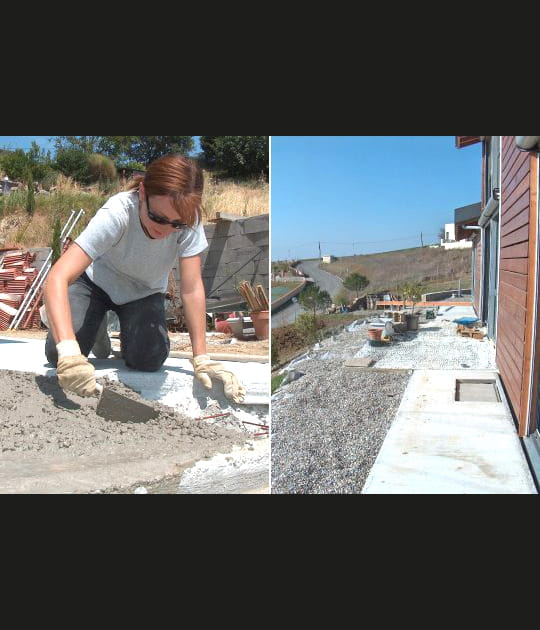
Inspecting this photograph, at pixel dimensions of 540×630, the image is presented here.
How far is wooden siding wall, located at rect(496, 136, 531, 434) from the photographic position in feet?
9.00

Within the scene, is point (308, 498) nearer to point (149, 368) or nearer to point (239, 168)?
point (149, 368)

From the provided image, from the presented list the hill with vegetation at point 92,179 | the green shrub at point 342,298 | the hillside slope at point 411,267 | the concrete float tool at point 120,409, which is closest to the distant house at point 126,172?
the hill with vegetation at point 92,179

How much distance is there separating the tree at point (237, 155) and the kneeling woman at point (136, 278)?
0.19m

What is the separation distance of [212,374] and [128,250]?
26.4 inches

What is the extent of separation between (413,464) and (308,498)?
1.68ft

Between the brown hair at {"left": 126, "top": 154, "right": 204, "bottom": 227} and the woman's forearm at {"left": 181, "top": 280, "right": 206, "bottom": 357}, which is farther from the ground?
the brown hair at {"left": 126, "top": 154, "right": 204, "bottom": 227}

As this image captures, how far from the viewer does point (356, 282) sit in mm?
3760

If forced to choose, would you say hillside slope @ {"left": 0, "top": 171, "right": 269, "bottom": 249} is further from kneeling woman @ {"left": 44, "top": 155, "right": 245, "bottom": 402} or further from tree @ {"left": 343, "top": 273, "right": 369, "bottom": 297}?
tree @ {"left": 343, "top": 273, "right": 369, "bottom": 297}

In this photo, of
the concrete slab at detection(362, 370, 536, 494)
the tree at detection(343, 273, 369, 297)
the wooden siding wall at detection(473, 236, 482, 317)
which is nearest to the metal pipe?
the concrete slab at detection(362, 370, 536, 494)

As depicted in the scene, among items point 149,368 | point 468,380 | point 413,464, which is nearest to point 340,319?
point 468,380

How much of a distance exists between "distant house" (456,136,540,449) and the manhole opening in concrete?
9cm

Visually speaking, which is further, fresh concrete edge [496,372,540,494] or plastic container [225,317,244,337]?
plastic container [225,317,244,337]

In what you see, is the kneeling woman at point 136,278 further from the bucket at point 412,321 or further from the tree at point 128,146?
the bucket at point 412,321

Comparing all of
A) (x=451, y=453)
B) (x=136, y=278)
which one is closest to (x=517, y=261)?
(x=451, y=453)
